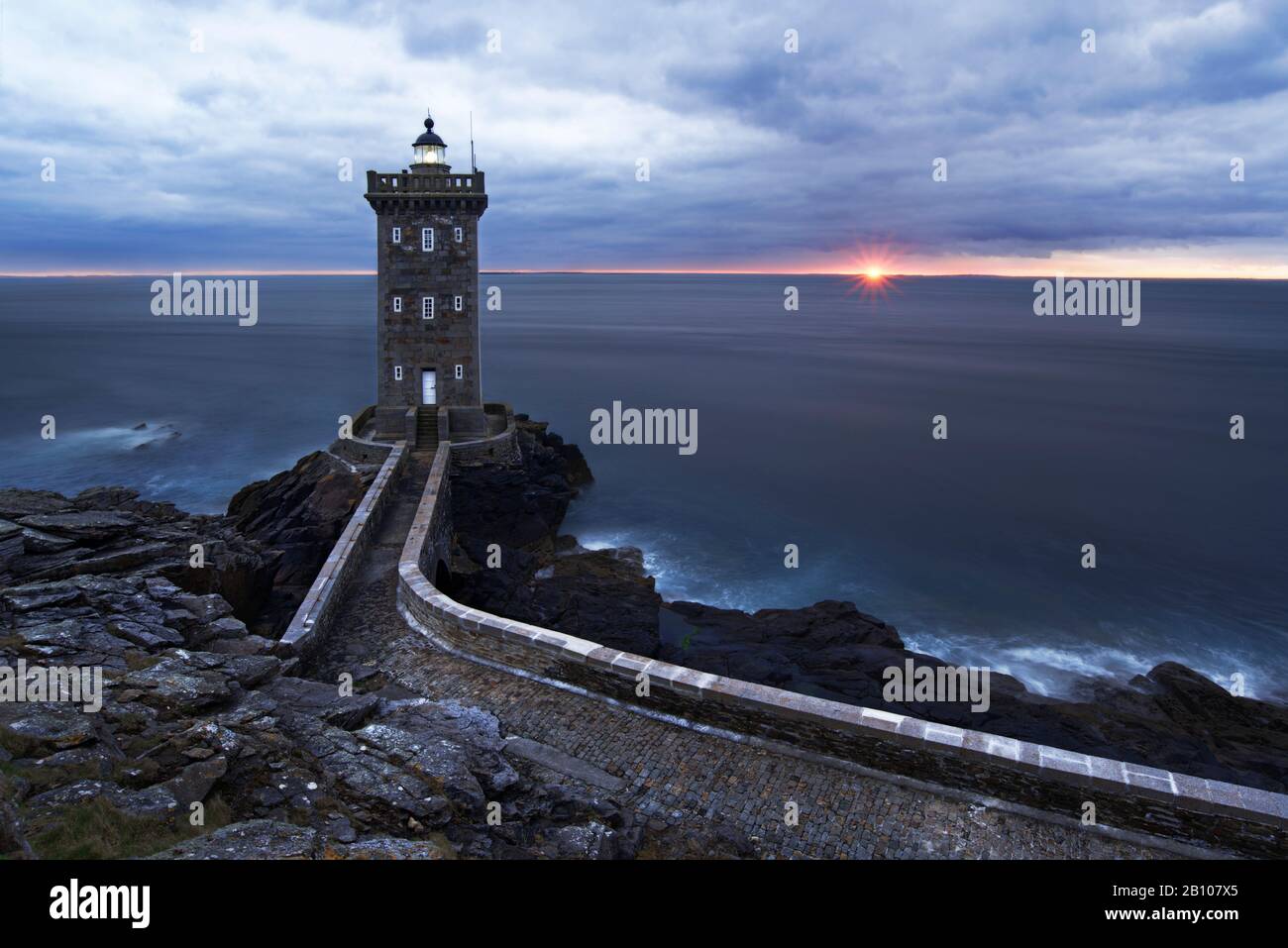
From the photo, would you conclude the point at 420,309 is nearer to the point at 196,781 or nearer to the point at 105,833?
the point at 196,781

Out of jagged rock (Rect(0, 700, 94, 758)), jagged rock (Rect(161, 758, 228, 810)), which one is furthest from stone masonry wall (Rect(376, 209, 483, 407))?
jagged rock (Rect(161, 758, 228, 810))

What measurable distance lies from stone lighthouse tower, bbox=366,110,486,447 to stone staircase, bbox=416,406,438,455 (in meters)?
0.03

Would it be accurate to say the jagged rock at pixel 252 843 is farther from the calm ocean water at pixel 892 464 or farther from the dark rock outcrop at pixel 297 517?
the calm ocean water at pixel 892 464

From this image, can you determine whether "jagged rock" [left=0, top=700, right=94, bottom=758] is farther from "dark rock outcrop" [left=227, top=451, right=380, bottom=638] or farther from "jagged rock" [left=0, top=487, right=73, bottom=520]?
"jagged rock" [left=0, top=487, right=73, bottom=520]

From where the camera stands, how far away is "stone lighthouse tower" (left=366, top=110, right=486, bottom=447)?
23562mm

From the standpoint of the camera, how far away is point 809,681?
586 inches

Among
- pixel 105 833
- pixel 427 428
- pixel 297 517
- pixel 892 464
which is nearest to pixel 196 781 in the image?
pixel 105 833

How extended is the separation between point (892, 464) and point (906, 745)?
102ft

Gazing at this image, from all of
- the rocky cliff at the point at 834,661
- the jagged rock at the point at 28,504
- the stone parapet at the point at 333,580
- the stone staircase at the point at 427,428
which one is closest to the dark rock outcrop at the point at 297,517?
the stone parapet at the point at 333,580

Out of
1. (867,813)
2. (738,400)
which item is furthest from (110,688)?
(738,400)

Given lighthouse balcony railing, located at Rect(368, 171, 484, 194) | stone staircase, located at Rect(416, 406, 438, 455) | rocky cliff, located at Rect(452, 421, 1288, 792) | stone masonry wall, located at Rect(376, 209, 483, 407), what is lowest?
rocky cliff, located at Rect(452, 421, 1288, 792)

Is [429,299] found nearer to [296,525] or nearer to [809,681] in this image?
[296,525]

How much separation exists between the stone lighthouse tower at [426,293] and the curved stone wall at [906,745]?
48.8ft
